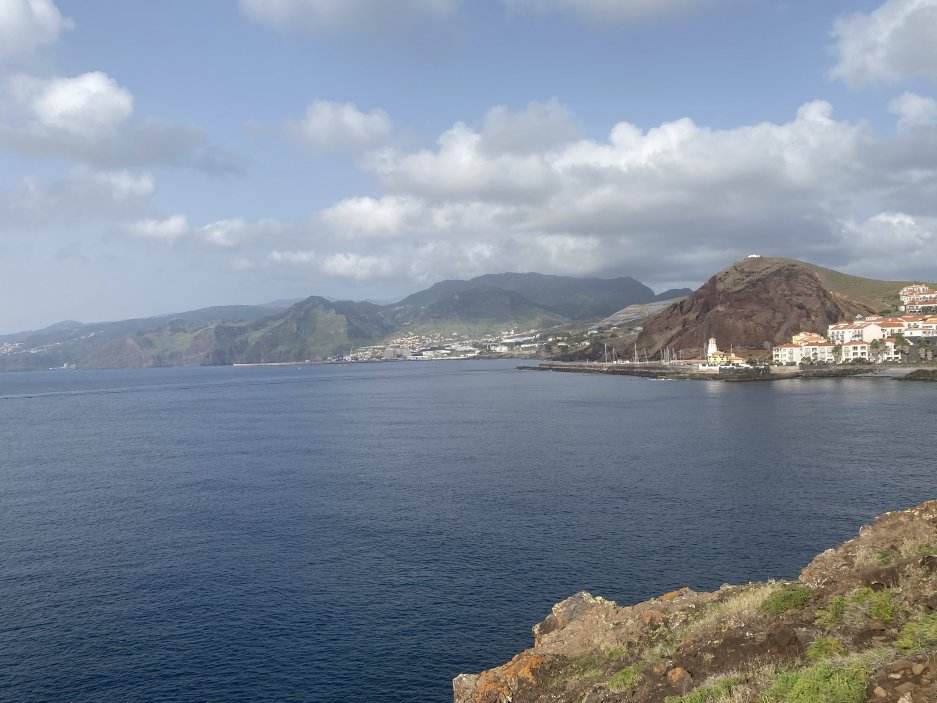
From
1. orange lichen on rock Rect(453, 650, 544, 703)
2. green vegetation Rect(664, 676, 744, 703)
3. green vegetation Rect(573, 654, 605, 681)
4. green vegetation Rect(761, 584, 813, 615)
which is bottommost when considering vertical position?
orange lichen on rock Rect(453, 650, 544, 703)

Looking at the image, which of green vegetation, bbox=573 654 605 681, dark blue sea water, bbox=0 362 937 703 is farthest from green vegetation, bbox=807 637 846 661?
dark blue sea water, bbox=0 362 937 703

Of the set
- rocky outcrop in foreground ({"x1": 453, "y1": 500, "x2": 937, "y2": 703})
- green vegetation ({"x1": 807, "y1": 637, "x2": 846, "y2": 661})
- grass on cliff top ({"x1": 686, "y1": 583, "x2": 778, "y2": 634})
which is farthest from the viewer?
grass on cliff top ({"x1": 686, "y1": 583, "x2": 778, "y2": 634})

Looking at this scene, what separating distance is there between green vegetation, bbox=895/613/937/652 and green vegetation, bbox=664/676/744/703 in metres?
4.61

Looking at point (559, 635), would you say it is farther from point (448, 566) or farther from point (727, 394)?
point (727, 394)

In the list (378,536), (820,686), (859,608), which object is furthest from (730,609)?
(378,536)

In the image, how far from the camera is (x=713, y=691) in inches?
743

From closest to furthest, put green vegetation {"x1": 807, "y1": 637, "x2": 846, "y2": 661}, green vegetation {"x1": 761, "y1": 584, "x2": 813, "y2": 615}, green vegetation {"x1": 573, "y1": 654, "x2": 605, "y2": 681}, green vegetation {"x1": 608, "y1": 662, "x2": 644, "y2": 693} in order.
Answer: green vegetation {"x1": 807, "y1": 637, "x2": 846, "y2": 661}, green vegetation {"x1": 608, "y1": 662, "x2": 644, "y2": 693}, green vegetation {"x1": 761, "y1": 584, "x2": 813, "y2": 615}, green vegetation {"x1": 573, "y1": 654, "x2": 605, "y2": 681}

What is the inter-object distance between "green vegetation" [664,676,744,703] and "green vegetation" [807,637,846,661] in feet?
8.40

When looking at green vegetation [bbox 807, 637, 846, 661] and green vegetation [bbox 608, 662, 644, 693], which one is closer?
green vegetation [bbox 807, 637, 846, 661]

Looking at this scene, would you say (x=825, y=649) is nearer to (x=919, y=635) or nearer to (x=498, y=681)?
(x=919, y=635)

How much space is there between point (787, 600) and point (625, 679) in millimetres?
7245

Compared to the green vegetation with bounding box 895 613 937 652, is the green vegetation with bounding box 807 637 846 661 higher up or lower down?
lower down

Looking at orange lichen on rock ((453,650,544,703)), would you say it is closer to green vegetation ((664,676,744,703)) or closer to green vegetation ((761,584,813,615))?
green vegetation ((664,676,744,703))

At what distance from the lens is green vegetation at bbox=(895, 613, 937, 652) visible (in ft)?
55.5
